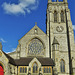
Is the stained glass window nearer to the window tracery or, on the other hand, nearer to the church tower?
the church tower

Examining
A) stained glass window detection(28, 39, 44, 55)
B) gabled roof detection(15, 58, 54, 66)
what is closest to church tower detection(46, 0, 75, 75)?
gabled roof detection(15, 58, 54, 66)

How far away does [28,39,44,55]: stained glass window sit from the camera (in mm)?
42178

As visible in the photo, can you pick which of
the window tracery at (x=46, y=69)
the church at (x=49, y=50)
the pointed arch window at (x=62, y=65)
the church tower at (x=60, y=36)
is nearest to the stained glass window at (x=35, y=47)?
the church at (x=49, y=50)

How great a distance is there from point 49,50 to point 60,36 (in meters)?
6.97

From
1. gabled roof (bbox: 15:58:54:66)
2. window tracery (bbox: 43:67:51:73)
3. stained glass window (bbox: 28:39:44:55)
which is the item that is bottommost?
window tracery (bbox: 43:67:51:73)

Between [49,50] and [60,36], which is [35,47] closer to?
[49,50]

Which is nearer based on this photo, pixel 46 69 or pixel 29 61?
pixel 46 69

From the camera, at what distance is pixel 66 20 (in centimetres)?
4706

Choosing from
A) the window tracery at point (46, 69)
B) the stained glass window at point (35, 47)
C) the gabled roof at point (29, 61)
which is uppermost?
the stained glass window at point (35, 47)

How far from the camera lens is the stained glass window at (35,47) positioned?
42.2 metres

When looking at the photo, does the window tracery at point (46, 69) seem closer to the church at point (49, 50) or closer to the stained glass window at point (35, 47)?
the church at point (49, 50)

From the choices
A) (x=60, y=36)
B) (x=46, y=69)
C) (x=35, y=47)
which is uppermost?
(x=60, y=36)

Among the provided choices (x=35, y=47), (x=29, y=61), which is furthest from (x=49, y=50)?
(x=29, y=61)

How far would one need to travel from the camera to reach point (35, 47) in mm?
42750
